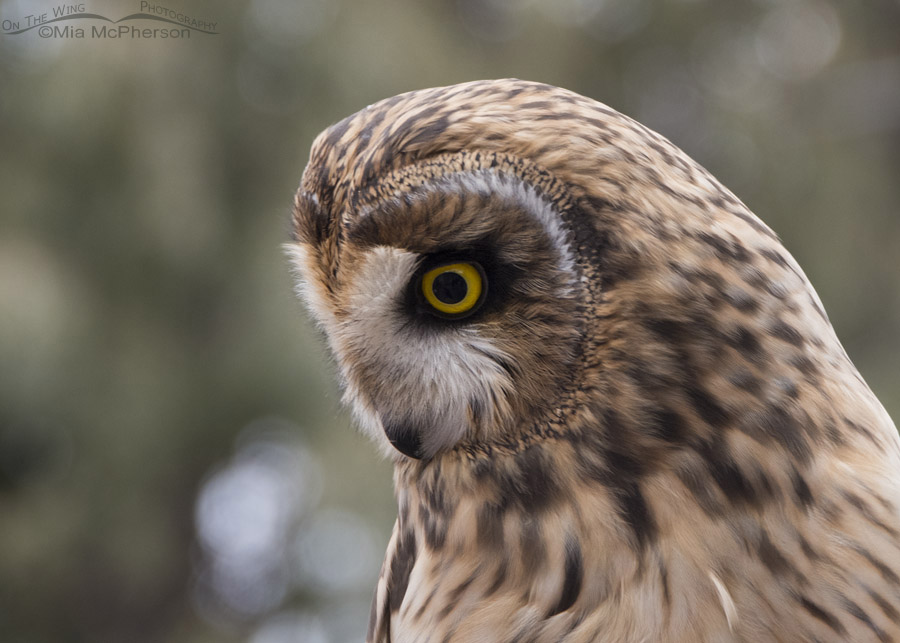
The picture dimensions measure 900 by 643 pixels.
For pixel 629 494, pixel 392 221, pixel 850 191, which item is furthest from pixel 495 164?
pixel 850 191

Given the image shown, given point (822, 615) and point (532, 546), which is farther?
point (532, 546)

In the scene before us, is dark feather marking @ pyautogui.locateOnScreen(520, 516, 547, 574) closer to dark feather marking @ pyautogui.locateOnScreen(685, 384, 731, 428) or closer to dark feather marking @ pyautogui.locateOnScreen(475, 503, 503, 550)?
dark feather marking @ pyautogui.locateOnScreen(475, 503, 503, 550)

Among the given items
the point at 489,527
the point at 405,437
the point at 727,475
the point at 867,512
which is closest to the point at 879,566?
the point at 867,512

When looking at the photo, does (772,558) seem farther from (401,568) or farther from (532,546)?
(401,568)

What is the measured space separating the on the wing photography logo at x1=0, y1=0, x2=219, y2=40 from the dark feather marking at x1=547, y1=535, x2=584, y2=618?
2837 mm

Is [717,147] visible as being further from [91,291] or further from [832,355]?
[832,355]

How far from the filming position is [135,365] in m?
3.75

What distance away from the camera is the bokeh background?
3.43 meters

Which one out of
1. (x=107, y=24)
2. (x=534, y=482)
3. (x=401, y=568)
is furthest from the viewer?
(x=107, y=24)

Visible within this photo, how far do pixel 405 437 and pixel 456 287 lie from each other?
227 millimetres

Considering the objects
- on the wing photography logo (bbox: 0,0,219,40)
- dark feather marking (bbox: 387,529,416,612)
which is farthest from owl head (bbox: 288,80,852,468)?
on the wing photography logo (bbox: 0,0,219,40)

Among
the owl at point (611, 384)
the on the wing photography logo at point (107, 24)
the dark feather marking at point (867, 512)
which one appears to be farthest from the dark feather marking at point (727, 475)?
the on the wing photography logo at point (107, 24)

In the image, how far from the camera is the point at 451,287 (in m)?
1.06

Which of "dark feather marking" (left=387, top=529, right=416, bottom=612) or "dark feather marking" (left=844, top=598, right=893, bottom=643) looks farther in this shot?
"dark feather marking" (left=387, top=529, right=416, bottom=612)
